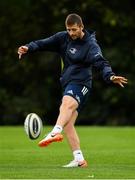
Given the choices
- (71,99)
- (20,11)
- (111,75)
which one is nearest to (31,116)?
(71,99)

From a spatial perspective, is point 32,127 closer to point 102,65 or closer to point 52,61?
point 102,65

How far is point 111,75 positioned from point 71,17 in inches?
43.6

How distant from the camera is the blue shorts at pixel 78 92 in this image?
12.0 m

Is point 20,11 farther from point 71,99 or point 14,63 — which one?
point 71,99

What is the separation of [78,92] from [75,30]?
36.5 inches

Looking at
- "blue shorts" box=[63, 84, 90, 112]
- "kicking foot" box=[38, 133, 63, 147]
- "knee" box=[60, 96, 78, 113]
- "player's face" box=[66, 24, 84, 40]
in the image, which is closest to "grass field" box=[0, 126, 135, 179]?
"kicking foot" box=[38, 133, 63, 147]

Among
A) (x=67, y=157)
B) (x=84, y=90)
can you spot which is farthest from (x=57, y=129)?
(x=67, y=157)

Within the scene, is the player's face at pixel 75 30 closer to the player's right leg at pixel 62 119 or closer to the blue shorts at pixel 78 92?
the blue shorts at pixel 78 92

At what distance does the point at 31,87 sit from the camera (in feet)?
129

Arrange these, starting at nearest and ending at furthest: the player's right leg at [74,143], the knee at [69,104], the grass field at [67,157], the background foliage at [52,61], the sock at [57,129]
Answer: the grass field at [67,157], the sock at [57,129], the knee at [69,104], the player's right leg at [74,143], the background foliage at [52,61]

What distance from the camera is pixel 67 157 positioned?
47.8 feet

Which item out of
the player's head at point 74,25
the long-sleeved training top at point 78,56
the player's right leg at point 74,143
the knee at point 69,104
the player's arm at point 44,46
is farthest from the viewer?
the player's arm at point 44,46

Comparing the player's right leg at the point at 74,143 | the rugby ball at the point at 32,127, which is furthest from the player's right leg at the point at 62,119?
the rugby ball at the point at 32,127

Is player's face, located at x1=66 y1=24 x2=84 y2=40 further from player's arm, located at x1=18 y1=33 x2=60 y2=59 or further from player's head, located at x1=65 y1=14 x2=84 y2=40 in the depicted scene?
player's arm, located at x1=18 y1=33 x2=60 y2=59
